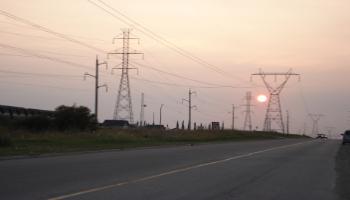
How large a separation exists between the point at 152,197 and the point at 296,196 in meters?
3.71

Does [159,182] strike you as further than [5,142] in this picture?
No

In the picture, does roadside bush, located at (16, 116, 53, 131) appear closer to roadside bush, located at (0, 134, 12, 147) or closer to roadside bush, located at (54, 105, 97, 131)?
roadside bush, located at (54, 105, 97, 131)

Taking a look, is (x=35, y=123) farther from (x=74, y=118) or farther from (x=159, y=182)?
(x=159, y=182)

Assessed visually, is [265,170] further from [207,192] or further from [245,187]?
[207,192]

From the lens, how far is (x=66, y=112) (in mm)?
74812

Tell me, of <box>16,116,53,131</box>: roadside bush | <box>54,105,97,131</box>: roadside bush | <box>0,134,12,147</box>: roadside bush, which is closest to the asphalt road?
<box>0,134,12,147</box>: roadside bush

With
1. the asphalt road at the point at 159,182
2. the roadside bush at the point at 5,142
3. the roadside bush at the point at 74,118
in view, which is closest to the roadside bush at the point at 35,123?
the roadside bush at the point at 74,118

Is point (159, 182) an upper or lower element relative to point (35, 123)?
lower

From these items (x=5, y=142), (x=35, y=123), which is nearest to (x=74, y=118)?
(x=35, y=123)

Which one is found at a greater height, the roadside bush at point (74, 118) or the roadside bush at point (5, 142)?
the roadside bush at point (74, 118)

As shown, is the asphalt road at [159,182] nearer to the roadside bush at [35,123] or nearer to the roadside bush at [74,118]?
the roadside bush at [35,123]

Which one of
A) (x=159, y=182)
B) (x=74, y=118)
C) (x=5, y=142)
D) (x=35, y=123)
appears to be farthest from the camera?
(x=74, y=118)

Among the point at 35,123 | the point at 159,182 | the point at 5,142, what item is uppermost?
the point at 35,123

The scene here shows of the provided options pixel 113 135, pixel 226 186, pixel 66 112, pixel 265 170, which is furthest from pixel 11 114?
pixel 226 186
